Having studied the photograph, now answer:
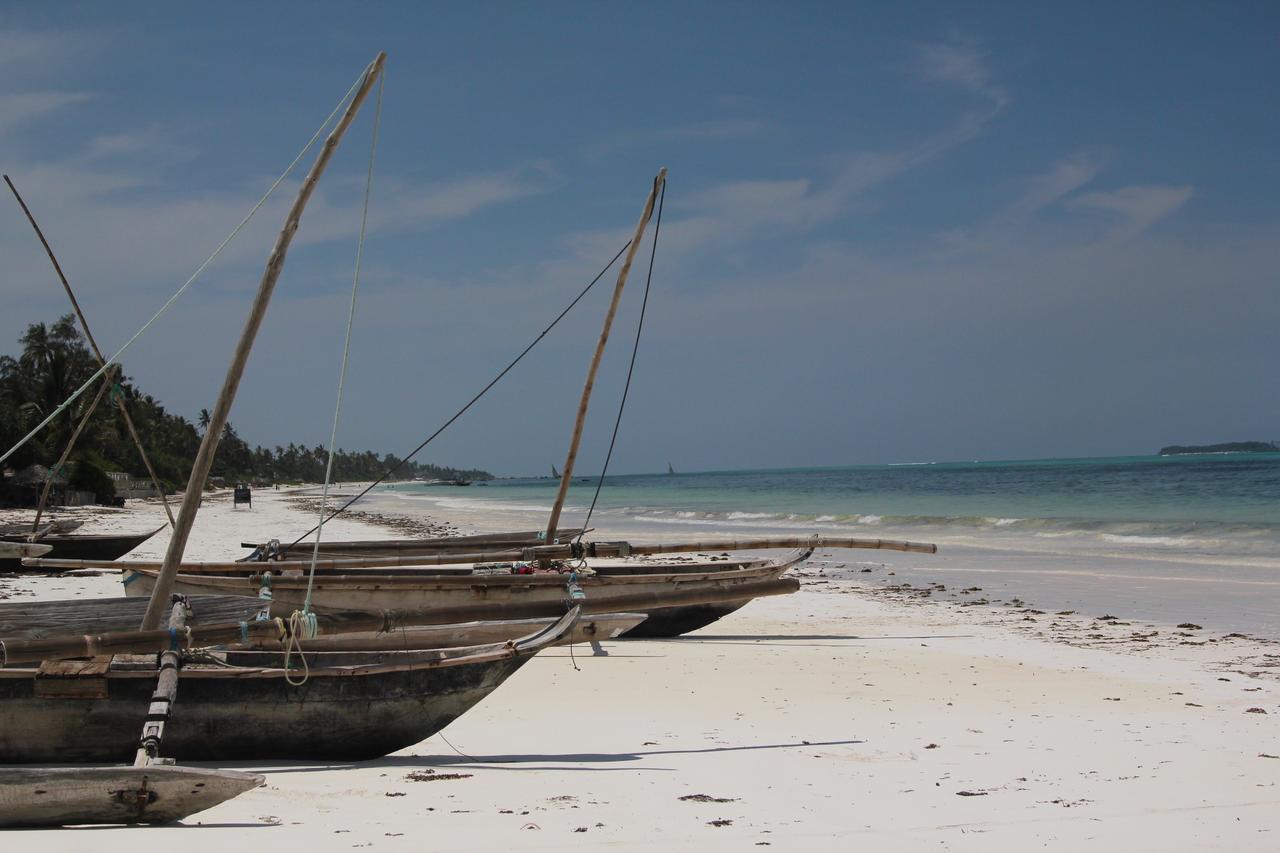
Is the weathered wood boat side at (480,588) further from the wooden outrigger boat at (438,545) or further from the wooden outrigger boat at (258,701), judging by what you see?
the wooden outrigger boat at (258,701)

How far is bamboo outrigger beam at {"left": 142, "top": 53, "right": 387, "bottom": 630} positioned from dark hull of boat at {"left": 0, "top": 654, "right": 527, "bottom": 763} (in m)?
0.66

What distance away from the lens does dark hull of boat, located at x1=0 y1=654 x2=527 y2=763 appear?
5.40m

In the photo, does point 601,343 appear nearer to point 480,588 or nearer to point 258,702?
point 480,588

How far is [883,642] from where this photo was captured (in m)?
11.4

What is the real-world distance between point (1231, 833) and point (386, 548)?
11976mm

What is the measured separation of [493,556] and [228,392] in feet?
24.5

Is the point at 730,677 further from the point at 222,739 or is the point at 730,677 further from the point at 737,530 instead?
the point at 737,530

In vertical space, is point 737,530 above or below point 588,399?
below

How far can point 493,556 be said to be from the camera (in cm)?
1351

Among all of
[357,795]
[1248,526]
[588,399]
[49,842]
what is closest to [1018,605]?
[588,399]

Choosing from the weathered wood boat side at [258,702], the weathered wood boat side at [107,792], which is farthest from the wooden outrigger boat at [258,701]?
the weathered wood boat side at [107,792]

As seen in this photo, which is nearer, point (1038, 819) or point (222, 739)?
point (1038, 819)

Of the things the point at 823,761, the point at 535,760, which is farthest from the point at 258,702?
the point at 823,761

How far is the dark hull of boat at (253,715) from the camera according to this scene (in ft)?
17.7
